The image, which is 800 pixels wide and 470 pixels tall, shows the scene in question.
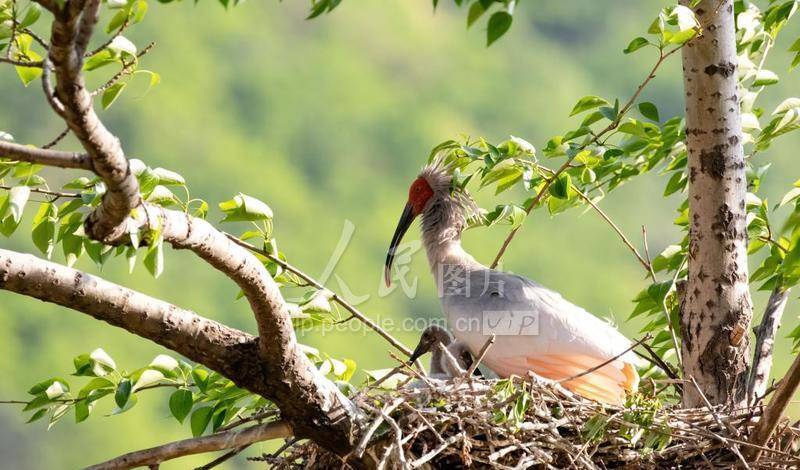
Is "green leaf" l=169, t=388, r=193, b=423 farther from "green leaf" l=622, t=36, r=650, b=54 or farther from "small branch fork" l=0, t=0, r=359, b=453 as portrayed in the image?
"green leaf" l=622, t=36, r=650, b=54

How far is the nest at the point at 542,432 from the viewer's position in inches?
141

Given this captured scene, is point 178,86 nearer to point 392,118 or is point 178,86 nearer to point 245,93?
point 245,93

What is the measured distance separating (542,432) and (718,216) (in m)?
1.29

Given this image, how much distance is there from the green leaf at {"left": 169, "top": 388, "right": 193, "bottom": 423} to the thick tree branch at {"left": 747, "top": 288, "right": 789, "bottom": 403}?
2.40 metres

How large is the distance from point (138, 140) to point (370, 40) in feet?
9.74

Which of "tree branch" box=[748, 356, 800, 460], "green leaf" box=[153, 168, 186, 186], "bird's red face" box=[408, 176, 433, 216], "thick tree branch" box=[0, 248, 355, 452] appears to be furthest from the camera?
"bird's red face" box=[408, 176, 433, 216]

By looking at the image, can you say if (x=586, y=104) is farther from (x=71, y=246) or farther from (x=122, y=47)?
(x=71, y=246)

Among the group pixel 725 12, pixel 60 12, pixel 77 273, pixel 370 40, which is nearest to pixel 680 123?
pixel 725 12

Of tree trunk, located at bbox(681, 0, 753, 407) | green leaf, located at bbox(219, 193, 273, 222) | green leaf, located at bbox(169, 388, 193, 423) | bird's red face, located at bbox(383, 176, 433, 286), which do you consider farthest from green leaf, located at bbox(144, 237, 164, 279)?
bird's red face, located at bbox(383, 176, 433, 286)

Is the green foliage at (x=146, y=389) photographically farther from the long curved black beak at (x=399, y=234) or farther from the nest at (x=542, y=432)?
the long curved black beak at (x=399, y=234)

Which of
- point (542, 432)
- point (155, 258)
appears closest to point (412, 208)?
point (542, 432)

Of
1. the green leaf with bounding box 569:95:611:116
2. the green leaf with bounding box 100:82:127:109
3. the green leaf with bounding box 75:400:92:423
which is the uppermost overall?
the green leaf with bounding box 569:95:611:116

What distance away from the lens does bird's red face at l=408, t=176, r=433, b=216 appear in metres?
5.68

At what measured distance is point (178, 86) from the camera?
11.4m
